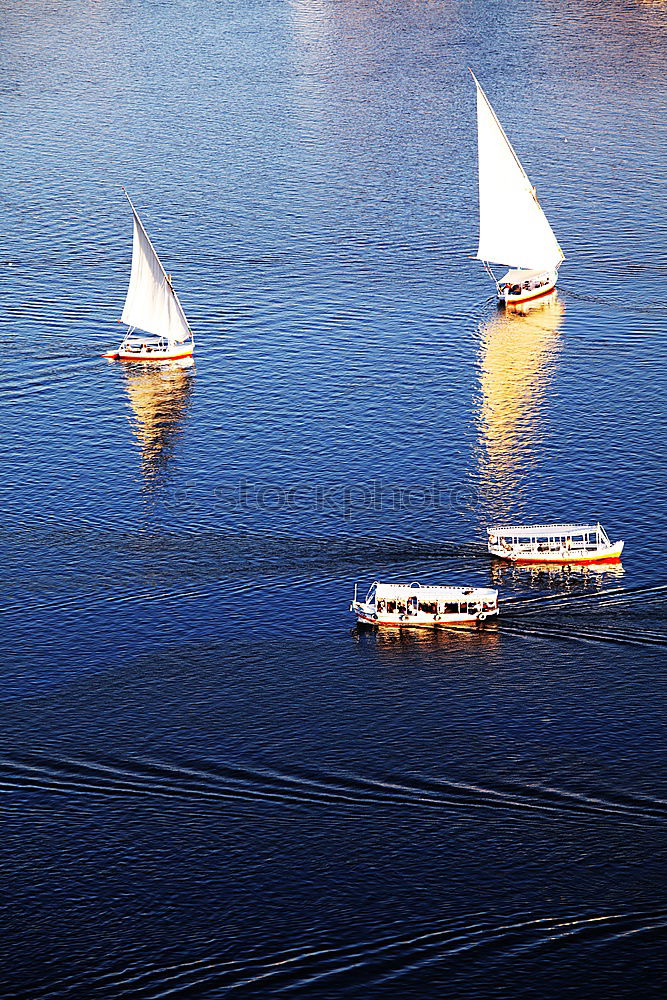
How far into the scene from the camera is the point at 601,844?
3701 inches

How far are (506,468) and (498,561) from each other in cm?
2249

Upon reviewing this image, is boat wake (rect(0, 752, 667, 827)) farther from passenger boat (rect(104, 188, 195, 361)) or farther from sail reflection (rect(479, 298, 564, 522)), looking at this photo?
passenger boat (rect(104, 188, 195, 361))

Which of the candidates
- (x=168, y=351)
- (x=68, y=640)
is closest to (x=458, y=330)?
(x=168, y=351)

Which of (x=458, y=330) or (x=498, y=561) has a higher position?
(x=458, y=330)

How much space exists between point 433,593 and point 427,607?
125 cm

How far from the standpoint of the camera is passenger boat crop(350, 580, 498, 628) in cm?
11656

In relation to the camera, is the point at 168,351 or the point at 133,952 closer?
the point at 133,952

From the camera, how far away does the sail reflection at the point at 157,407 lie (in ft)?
490

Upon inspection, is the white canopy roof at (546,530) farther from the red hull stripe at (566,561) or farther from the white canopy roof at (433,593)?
the white canopy roof at (433,593)

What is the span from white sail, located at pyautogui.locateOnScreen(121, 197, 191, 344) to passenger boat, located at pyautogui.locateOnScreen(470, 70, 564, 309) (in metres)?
43.8

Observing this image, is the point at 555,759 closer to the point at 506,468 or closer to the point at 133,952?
the point at 133,952

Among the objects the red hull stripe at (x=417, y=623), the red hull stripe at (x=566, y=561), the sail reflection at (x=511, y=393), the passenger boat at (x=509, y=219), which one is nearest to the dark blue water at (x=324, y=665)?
the sail reflection at (x=511, y=393)

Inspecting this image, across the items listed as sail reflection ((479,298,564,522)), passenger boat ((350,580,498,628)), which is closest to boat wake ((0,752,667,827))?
passenger boat ((350,580,498,628))

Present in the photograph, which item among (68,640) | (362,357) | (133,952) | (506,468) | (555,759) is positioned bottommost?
(133,952)
